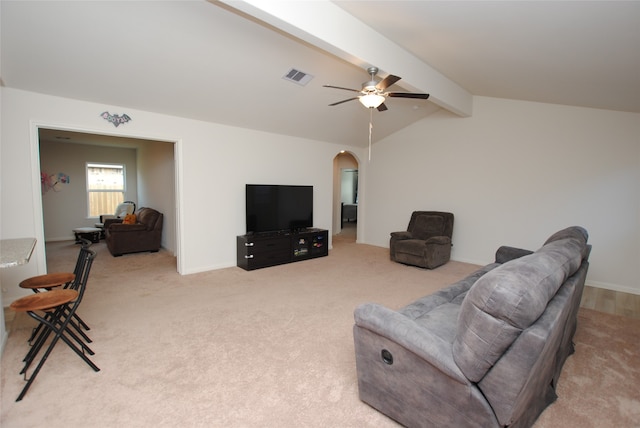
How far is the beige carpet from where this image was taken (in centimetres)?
188

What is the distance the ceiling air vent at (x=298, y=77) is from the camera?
384 cm

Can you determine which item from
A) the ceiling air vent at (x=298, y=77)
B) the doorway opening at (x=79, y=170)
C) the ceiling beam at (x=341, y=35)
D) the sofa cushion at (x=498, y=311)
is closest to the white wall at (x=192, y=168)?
the ceiling air vent at (x=298, y=77)

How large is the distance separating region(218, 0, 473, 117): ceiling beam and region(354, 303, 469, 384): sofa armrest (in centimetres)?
220

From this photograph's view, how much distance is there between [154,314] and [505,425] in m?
3.23

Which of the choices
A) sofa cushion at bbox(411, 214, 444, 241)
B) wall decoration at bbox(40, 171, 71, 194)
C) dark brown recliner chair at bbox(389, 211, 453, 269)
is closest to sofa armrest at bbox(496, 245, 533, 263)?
dark brown recliner chair at bbox(389, 211, 453, 269)

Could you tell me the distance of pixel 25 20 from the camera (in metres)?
2.52

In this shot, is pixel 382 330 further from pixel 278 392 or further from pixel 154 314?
pixel 154 314

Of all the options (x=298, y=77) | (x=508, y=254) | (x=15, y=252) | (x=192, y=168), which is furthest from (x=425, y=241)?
(x=15, y=252)

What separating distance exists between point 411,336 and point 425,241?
3.95 metres

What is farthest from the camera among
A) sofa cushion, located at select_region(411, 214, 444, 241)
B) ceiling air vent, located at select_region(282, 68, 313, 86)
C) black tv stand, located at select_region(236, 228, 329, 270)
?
sofa cushion, located at select_region(411, 214, 444, 241)

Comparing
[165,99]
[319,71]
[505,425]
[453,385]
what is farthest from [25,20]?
[505,425]

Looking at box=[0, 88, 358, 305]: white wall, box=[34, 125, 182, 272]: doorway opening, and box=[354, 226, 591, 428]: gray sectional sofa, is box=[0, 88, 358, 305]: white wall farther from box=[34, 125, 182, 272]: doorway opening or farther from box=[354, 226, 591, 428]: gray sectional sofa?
box=[354, 226, 591, 428]: gray sectional sofa

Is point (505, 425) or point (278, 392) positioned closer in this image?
point (505, 425)

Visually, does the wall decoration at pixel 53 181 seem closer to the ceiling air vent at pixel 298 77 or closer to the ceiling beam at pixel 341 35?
the ceiling air vent at pixel 298 77
